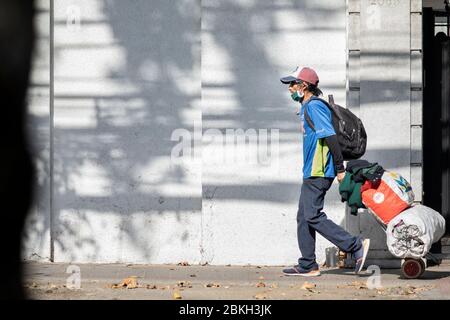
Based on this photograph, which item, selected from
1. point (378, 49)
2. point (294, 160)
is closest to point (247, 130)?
point (294, 160)

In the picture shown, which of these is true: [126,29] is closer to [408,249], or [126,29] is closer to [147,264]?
[147,264]

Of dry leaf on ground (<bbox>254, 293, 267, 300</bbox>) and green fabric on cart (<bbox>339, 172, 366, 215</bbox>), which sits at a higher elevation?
green fabric on cart (<bbox>339, 172, 366, 215</bbox>)

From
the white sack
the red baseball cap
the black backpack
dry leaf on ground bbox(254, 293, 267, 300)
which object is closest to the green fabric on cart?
the black backpack

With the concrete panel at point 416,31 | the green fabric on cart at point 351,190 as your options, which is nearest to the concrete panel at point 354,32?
the concrete panel at point 416,31

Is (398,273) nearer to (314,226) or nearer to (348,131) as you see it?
(314,226)

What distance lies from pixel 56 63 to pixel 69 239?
6.37 ft

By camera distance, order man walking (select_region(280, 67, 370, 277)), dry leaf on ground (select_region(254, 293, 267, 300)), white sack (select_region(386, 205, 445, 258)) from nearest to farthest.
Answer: dry leaf on ground (select_region(254, 293, 267, 300)) → white sack (select_region(386, 205, 445, 258)) → man walking (select_region(280, 67, 370, 277))

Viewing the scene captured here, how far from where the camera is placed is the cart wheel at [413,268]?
905cm

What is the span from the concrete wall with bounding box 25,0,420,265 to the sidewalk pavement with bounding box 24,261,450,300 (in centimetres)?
35

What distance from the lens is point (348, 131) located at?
9.05 metres

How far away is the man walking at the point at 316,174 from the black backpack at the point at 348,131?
2.3 inches

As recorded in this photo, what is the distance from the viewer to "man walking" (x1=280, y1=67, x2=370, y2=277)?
8984mm

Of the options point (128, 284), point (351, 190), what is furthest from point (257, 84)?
point (128, 284)

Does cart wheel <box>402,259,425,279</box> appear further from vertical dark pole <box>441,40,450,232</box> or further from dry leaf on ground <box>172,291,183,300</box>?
dry leaf on ground <box>172,291,183,300</box>
